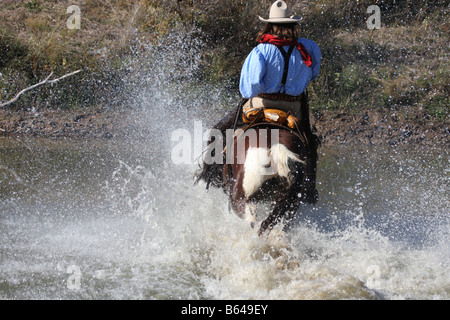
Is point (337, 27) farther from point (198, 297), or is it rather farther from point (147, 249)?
point (198, 297)

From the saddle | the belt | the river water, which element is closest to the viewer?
the river water

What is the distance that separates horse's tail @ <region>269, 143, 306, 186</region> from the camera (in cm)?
442

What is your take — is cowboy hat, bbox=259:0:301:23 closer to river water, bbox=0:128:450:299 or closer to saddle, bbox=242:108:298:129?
saddle, bbox=242:108:298:129

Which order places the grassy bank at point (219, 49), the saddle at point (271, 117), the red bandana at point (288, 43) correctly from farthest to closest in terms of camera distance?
the grassy bank at point (219, 49) → the red bandana at point (288, 43) → the saddle at point (271, 117)

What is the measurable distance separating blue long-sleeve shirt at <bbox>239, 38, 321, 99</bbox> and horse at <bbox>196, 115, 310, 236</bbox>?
14.2 inches

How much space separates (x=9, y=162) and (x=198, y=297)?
5.01 m

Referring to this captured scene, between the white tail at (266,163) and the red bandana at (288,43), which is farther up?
the red bandana at (288,43)

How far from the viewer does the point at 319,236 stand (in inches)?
223

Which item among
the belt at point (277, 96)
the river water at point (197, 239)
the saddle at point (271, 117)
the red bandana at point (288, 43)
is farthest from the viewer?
the belt at point (277, 96)

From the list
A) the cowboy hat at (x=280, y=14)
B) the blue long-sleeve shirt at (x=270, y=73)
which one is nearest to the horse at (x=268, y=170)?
the blue long-sleeve shirt at (x=270, y=73)

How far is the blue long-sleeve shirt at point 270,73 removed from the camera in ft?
15.7

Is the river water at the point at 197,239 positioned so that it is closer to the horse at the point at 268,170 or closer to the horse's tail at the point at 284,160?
the horse at the point at 268,170

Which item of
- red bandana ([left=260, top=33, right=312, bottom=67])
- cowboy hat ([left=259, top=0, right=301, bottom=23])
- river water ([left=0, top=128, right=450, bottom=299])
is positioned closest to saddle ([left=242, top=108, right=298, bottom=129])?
red bandana ([left=260, top=33, right=312, bottom=67])
